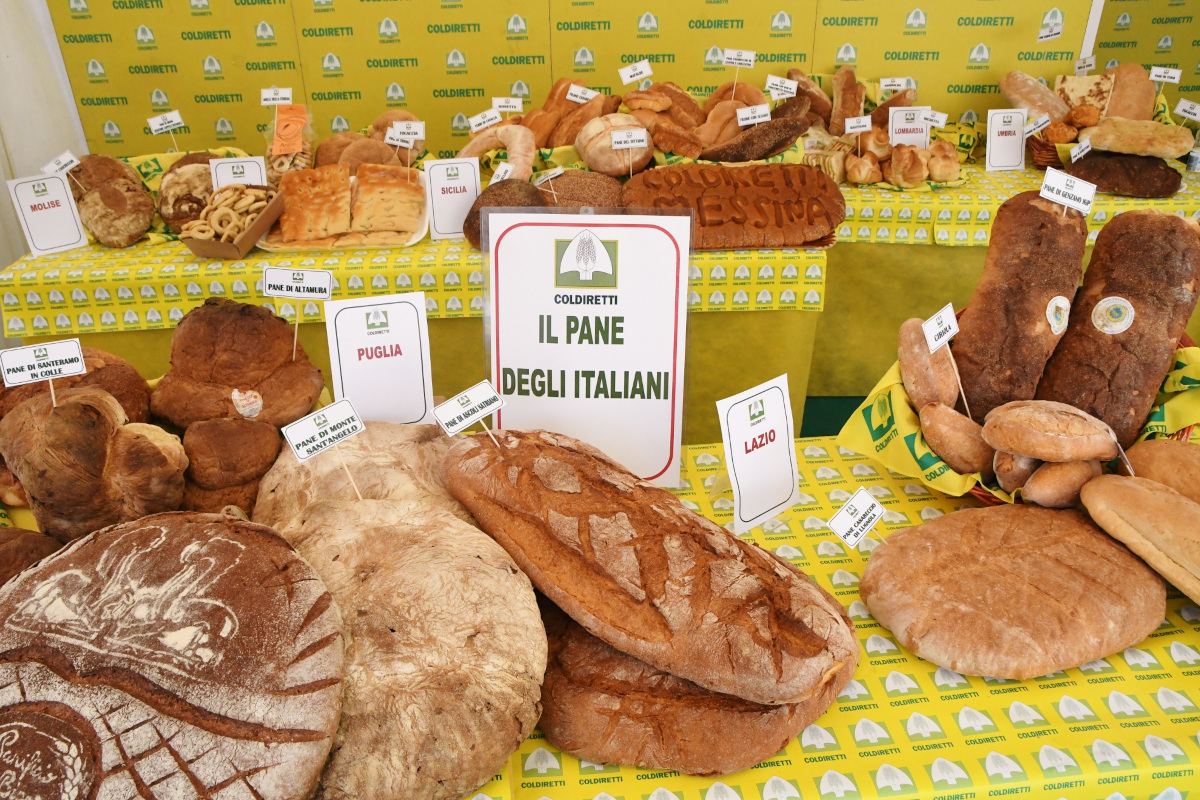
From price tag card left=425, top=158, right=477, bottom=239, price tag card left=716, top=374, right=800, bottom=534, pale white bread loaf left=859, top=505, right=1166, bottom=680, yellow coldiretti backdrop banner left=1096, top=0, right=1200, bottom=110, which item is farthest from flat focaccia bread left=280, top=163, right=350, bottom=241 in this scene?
yellow coldiretti backdrop banner left=1096, top=0, right=1200, bottom=110

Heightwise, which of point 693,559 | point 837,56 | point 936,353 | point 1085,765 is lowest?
point 1085,765

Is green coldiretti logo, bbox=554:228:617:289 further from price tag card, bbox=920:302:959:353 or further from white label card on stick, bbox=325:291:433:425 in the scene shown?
price tag card, bbox=920:302:959:353

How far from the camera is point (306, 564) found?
1104 mm

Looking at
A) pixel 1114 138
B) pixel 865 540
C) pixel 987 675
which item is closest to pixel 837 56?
pixel 1114 138

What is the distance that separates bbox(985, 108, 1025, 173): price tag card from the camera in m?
4.23

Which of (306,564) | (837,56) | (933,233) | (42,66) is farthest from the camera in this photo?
(837,56)

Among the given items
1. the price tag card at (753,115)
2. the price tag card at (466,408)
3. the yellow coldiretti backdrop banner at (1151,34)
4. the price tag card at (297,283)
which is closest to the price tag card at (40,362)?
the price tag card at (297,283)

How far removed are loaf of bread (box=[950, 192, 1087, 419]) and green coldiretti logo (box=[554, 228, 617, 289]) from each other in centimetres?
93

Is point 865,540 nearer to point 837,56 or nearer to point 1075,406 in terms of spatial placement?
point 1075,406

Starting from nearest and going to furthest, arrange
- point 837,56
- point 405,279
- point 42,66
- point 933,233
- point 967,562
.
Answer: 1. point 967,562
2. point 405,279
3. point 933,233
4. point 42,66
5. point 837,56

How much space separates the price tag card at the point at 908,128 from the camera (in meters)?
4.02

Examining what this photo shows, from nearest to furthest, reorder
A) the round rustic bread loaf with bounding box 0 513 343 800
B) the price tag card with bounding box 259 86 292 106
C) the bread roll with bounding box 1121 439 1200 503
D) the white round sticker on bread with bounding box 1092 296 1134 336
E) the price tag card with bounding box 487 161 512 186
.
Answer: the round rustic bread loaf with bounding box 0 513 343 800 → the bread roll with bounding box 1121 439 1200 503 → the white round sticker on bread with bounding box 1092 296 1134 336 → the price tag card with bounding box 487 161 512 186 → the price tag card with bounding box 259 86 292 106

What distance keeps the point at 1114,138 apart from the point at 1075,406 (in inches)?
113

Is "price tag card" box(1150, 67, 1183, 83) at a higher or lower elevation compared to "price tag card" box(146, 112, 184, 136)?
higher
